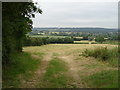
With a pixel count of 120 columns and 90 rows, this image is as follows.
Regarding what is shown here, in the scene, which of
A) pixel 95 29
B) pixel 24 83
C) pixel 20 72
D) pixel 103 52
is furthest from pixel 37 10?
pixel 95 29

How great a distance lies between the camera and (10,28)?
13461 millimetres

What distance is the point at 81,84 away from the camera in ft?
38.4

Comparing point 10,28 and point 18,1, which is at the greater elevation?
point 18,1

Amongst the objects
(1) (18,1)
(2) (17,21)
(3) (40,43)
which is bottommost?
(3) (40,43)

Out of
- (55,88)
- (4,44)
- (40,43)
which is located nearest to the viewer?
(55,88)

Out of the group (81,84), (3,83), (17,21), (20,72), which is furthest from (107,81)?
(17,21)

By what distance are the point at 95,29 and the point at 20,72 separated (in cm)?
7540

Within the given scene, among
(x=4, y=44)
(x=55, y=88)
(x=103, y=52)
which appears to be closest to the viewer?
(x=55, y=88)

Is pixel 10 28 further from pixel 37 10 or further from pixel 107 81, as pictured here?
pixel 37 10

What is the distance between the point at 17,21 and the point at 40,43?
39.4 meters

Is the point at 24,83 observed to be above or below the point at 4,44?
below

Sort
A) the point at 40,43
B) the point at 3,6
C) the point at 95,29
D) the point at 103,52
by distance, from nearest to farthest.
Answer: the point at 3,6 < the point at 103,52 < the point at 40,43 < the point at 95,29

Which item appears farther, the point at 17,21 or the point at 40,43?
the point at 40,43

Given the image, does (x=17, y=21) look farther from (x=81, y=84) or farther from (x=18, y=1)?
(x=81, y=84)
